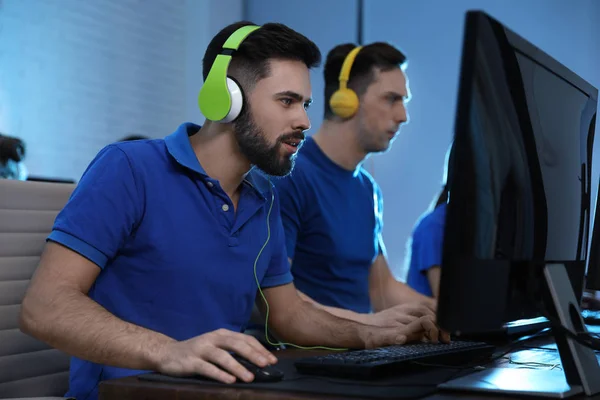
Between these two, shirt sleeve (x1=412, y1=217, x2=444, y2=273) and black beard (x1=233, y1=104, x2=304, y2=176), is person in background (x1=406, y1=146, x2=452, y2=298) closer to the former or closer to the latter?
shirt sleeve (x1=412, y1=217, x2=444, y2=273)

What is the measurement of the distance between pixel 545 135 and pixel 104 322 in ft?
2.18

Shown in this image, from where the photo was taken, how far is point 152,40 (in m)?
4.79

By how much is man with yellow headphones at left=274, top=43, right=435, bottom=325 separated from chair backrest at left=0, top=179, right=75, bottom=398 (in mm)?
715

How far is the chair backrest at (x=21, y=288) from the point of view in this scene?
1.34 m

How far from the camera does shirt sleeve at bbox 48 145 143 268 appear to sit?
120 cm

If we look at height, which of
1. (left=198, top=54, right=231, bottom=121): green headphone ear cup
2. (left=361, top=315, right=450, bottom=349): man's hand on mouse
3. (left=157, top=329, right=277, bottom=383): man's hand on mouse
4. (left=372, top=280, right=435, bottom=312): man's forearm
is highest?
(left=198, top=54, right=231, bottom=121): green headphone ear cup

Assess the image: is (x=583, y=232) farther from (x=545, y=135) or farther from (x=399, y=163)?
(x=399, y=163)

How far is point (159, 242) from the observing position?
4.31ft

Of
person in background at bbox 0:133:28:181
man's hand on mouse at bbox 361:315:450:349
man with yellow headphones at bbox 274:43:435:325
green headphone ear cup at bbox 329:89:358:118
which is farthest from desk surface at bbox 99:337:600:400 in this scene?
person in background at bbox 0:133:28:181

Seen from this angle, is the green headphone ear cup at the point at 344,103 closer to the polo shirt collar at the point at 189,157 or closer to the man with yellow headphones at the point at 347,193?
the man with yellow headphones at the point at 347,193

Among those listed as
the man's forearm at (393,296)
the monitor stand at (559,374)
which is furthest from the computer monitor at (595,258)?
the man's forearm at (393,296)

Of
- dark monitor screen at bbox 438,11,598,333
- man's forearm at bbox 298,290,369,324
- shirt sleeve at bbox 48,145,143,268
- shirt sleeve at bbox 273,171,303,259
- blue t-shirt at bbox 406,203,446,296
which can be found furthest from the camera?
blue t-shirt at bbox 406,203,446,296

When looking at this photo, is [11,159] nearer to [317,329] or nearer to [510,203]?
[317,329]

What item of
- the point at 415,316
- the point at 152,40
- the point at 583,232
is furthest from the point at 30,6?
the point at 583,232
